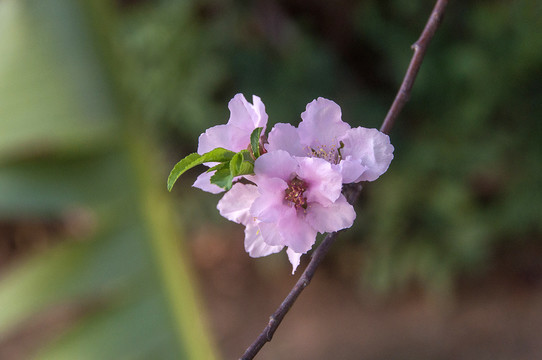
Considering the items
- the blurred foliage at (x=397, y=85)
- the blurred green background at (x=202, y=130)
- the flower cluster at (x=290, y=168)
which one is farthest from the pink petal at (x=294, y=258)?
the blurred foliage at (x=397, y=85)

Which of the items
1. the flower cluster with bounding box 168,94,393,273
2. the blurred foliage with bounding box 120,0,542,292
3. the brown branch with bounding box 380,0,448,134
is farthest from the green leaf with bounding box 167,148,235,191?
the blurred foliage with bounding box 120,0,542,292

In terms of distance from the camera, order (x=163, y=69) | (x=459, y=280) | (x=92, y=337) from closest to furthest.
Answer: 1. (x=92, y=337)
2. (x=163, y=69)
3. (x=459, y=280)

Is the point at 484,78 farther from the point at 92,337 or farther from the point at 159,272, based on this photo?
the point at 92,337

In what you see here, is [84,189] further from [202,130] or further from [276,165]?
[276,165]

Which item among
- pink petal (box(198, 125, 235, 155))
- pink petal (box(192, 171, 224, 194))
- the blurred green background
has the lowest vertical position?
the blurred green background

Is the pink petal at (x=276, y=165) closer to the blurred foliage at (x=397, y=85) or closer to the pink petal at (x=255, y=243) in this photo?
the pink petal at (x=255, y=243)

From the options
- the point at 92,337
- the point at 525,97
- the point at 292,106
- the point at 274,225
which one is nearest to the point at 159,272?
the point at 92,337

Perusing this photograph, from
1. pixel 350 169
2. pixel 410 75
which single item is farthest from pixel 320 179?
pixel 410 75

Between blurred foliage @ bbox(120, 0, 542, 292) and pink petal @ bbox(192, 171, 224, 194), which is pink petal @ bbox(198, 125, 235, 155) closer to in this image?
pink petal @ bbox(192, 171, 224, 194)
